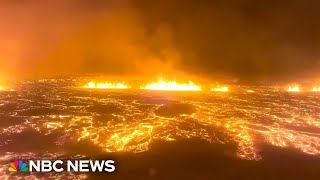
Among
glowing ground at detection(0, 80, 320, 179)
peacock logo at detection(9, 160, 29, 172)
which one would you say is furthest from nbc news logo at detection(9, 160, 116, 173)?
glowing ground at detection(0, 80, 320, 179)

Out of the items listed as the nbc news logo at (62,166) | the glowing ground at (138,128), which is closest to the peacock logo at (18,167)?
the nbc news logo at (62,166)

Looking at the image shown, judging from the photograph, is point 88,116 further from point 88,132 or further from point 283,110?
point 283,110

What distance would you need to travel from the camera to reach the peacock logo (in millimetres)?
17822

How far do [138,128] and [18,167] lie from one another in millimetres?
12756

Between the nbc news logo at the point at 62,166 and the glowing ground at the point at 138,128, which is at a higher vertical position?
the glowing ground at the point at 138,128

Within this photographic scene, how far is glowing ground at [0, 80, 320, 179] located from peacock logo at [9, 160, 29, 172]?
0.53 m

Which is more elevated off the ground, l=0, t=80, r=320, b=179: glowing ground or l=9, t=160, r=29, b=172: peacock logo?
l=0, t=80, r=320, b=179: glowing ground

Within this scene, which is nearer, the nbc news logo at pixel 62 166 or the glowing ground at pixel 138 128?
the nbc news logo at pixel 62 166

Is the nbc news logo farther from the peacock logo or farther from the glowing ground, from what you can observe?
the glowing ground

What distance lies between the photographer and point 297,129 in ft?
102

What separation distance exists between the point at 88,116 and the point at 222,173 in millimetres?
20410

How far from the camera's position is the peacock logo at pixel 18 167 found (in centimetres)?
1782

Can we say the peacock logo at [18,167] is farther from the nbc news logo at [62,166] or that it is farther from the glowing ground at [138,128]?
the glowing ground at [138,128]

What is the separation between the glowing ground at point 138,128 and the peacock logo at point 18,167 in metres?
0.53
